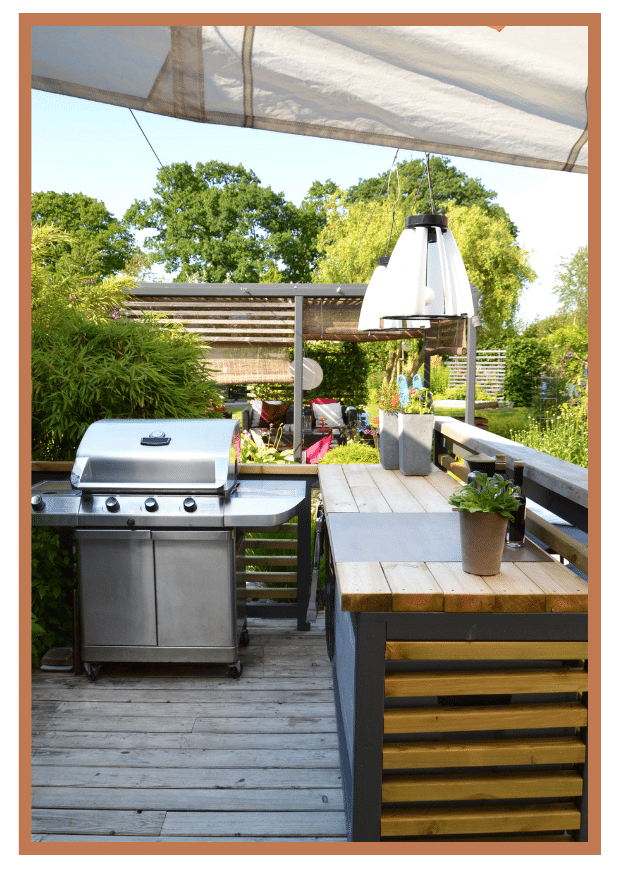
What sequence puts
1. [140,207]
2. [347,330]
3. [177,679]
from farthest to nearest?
[140,207]
[347,330]
[177,679]

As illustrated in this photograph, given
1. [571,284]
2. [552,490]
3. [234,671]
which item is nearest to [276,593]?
[234,671]

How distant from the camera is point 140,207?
93.4 ft

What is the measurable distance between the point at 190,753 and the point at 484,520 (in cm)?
155

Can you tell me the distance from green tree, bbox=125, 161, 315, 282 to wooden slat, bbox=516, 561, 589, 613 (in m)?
24.1

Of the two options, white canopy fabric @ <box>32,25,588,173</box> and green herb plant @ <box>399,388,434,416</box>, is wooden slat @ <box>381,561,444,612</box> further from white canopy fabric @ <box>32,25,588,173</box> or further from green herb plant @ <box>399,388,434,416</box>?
green herb plant @ <box>399,388,434,416</box>

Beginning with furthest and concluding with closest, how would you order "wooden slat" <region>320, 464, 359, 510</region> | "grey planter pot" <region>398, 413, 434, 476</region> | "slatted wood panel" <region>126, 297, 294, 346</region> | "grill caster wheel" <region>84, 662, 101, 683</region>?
"slatted wood panel" <region>126, 297, 294, 346</region> < "grey planter pot" <region>398, 413, 434, 476</region> < "grill caster wheel" <region>84, 662, 101, 683</region> < "wooden slat" <region>320, 464, 359, 510</region>

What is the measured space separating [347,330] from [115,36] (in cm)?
614

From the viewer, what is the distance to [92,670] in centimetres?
296

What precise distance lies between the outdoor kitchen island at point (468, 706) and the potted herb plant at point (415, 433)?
1.45 meters

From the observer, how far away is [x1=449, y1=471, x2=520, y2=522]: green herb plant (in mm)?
1625

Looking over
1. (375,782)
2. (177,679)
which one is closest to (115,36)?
(375,782)

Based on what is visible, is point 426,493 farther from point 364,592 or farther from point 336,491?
point 364,592

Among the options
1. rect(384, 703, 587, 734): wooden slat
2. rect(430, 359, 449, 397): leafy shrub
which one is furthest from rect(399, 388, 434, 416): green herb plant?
rect(430, 359, 449, 397): leafy shrub

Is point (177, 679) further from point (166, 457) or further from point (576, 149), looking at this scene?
point (576, 149)
